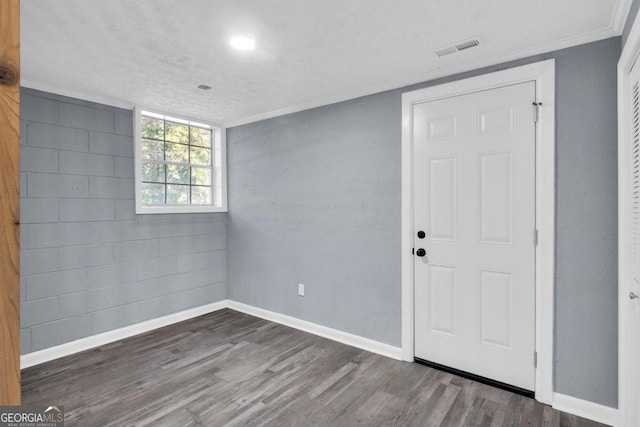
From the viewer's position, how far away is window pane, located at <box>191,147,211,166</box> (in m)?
4.35

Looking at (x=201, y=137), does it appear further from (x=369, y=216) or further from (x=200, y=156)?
(x=369, y=216)

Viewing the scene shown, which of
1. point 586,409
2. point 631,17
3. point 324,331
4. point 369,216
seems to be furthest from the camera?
point 324,331

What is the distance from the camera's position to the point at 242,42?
2.28m

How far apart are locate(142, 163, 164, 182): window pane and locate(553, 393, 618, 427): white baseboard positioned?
4240 millimetres

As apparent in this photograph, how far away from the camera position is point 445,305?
111 inches

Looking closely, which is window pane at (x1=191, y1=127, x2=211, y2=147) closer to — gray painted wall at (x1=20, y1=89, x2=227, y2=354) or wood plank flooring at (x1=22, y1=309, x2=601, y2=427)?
gray painted wall at (x1=20, y1=89, x2=227, y2=354)

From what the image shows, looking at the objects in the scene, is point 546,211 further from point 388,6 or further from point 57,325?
point 57,325

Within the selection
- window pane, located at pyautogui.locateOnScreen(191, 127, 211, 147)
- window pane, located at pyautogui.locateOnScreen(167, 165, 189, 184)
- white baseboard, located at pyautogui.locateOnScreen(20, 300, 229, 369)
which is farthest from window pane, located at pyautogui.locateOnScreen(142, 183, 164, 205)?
white baseboard, located at pyautogui.locateOnScreen(20, 300, 229, 369)

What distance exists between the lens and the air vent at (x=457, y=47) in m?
2.30

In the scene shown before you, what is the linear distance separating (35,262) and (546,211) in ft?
13.7

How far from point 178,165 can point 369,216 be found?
2.49m

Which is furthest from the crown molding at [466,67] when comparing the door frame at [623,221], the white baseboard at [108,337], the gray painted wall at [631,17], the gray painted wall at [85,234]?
the white baseboard at [108,337]

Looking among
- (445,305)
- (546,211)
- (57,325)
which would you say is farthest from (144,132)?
(546,211)

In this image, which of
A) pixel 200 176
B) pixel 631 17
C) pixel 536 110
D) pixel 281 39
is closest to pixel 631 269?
pixel 536 110
